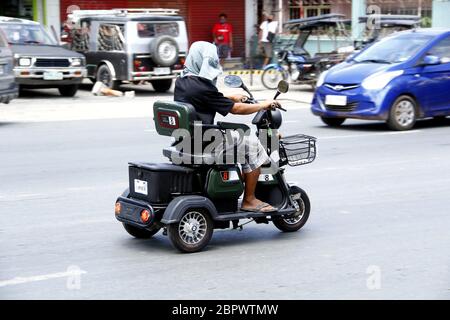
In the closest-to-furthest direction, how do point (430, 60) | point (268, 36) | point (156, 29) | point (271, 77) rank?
point (430, 60) → point (156, 29) → point (271, 77) → point (268, 36)

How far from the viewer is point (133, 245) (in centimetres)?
712

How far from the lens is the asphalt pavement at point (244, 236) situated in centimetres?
595

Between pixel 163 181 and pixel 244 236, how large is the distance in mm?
1065

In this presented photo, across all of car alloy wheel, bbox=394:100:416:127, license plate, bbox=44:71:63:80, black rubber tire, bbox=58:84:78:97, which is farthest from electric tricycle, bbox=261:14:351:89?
car alloy wheel, bbox=394:100:416:127

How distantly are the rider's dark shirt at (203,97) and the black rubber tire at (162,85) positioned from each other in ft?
50.0

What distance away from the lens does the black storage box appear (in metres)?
6.80

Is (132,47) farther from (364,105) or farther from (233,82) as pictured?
(233,82)

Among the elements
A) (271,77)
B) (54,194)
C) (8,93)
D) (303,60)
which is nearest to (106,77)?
(271,77)

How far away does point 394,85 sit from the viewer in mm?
14297

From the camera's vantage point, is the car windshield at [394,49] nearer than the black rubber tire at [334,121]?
Yes

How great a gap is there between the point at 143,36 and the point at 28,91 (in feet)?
11.3

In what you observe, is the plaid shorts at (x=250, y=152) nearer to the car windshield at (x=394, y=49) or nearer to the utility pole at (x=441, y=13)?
the car windshield at (x=394, y=49)

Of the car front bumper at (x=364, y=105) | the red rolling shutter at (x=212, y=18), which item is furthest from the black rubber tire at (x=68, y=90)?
the red rolling shutter at (x=212, y=18)

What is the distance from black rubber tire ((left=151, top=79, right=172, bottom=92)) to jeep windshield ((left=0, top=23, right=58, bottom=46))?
9.21 feet
